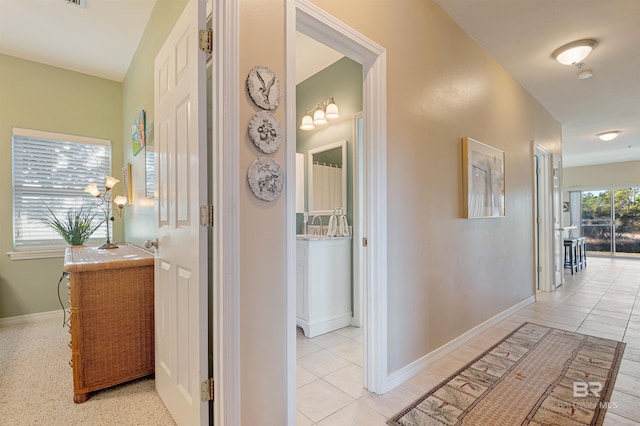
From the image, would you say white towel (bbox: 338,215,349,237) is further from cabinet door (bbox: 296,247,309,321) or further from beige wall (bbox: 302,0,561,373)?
beige wall (bbox: 302,0,561,373)

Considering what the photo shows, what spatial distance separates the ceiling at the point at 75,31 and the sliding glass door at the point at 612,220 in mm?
11694

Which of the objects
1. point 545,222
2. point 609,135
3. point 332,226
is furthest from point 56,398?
point 609,135

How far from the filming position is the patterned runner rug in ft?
5.27

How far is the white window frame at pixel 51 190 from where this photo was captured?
327cm

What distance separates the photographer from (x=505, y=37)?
2.74 meters

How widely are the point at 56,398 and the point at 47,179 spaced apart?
8.97ft

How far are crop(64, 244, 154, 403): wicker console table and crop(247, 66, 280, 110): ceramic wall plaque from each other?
55.7 inches

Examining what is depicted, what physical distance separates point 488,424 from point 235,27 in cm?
229

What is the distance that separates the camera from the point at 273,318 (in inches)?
Answer: 53.0

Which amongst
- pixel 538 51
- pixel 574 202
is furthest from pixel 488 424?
pixel 574 202

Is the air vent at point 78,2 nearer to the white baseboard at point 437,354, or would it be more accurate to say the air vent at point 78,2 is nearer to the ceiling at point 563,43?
the ceiling at point 563,43

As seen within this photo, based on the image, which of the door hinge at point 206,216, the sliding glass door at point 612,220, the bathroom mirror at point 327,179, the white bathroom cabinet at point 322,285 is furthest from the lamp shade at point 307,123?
the sliding glass door at point 612,220

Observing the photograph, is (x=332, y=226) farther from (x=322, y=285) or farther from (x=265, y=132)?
(x=265, y=132)

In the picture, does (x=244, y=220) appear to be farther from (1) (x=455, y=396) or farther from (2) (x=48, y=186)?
A: (2) (x=48, y=186)
